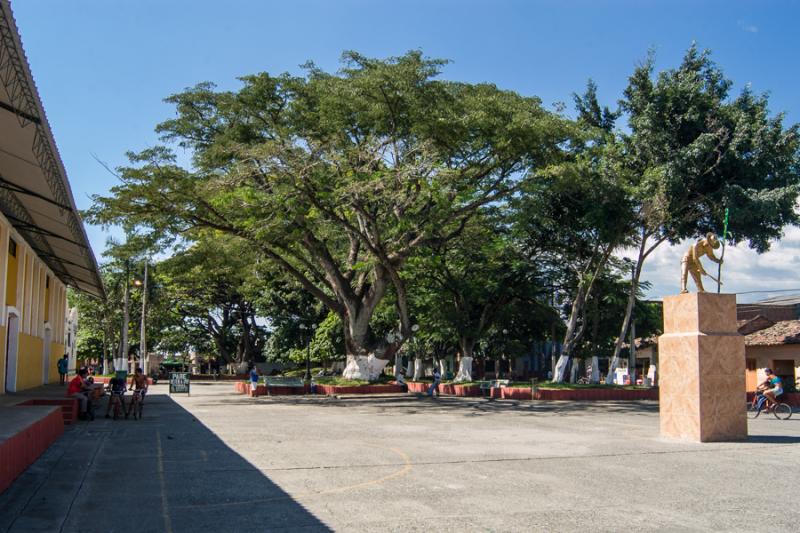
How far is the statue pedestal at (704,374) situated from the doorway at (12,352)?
19.8 meters

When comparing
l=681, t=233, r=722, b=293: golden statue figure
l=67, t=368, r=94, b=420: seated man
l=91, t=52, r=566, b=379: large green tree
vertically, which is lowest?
l=67, t=368, r=94, b=420: seated man

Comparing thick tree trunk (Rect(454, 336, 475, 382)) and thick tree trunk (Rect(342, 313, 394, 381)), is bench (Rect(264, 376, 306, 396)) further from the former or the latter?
thick tree trunk (Rect(454, 336, 475, 382))

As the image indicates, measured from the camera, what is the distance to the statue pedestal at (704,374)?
1497 cm

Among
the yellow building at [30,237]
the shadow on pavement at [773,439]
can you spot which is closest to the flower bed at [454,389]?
the yellow building at [30,237]

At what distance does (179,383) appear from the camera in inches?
1282

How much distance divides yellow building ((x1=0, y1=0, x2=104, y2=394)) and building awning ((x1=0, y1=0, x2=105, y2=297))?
1 cm

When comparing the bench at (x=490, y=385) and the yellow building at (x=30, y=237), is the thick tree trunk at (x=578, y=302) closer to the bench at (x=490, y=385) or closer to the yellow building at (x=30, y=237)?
the bench at (x=490, y=385)

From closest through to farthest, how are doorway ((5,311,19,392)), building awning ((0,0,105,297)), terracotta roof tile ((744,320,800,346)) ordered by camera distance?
building awning ((0,0,105,297))
doorway ((5,311,19,392))
terracotta roof tile ((744,320,800,346))

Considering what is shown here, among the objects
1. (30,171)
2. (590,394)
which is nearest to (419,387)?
(590,394)

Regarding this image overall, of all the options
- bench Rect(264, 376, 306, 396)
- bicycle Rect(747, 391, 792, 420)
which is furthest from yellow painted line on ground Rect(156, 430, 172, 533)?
bench Rect(264, 376, 306, 396)

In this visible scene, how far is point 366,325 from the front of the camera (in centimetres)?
3238

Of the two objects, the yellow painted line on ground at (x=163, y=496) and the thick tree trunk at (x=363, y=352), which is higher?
the thick tree trunk at (x=363, y=352)

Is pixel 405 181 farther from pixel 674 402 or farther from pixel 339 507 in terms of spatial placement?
pixel 339 507

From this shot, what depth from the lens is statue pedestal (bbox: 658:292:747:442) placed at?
15.0 metres
